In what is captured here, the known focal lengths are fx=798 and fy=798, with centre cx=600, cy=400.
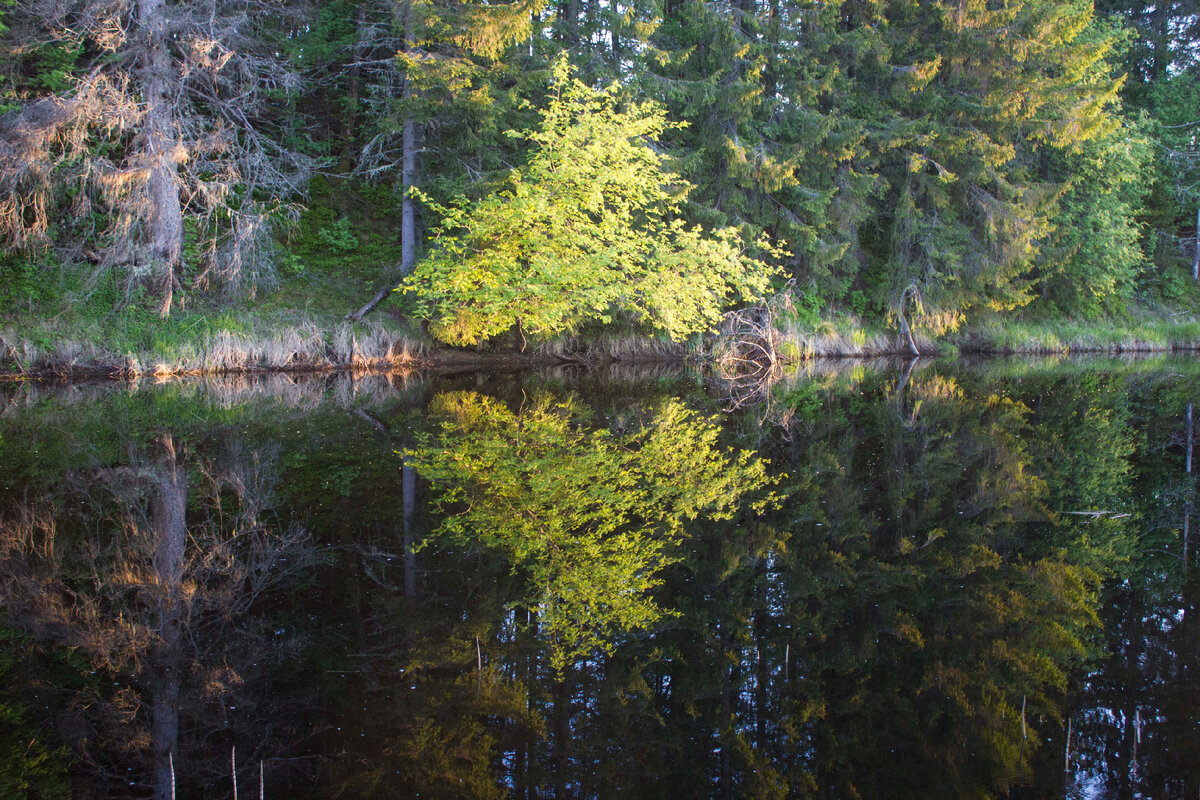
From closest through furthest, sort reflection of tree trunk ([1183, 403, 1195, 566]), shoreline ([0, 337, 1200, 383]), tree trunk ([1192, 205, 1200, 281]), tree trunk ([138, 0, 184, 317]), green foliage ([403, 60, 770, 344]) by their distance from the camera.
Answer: reflection of tree trunk ([1183, 403, 1195, 566])
shoreline ([0, 337, 1200, 383])
green foliage ([403, 60, 770, 344])
tree trunk ([138, 0, 184, 317])
tree trunk ([1192, 205, 1200, 281])

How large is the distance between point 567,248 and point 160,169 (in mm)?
7828

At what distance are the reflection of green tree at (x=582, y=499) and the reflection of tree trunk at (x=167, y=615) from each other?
1.46 metres

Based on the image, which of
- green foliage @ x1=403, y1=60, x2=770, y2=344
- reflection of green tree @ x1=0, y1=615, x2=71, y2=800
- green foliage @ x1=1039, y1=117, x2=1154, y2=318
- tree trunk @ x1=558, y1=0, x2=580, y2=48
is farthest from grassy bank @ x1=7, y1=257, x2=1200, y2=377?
reflection of green tree @ x1=0, y1=615, x2=71, y2=800

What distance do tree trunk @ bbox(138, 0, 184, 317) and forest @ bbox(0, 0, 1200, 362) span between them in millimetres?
53

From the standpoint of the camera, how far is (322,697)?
310 cm

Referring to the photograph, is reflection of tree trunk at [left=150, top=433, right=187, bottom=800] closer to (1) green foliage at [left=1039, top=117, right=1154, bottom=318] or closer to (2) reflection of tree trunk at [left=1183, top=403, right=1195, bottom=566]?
(2) reflection of tree trunk at [left=1183, top=403, right=1195, bottom=566]

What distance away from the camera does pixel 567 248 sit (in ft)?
48.4

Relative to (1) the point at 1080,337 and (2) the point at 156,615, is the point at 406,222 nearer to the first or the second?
(2) the point at 156,615

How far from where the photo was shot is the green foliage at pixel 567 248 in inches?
564

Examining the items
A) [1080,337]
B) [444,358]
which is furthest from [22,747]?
[1080,337]

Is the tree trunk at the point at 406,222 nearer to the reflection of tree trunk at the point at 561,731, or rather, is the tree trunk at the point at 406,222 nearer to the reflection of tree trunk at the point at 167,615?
the reflection of tree trunk at the point at 167,615

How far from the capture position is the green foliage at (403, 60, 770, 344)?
14.3 meters

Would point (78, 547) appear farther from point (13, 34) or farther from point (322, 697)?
point (13, 34)

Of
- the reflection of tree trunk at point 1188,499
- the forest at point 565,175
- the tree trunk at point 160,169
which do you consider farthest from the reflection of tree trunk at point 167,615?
the tree trunk at point 160,169
